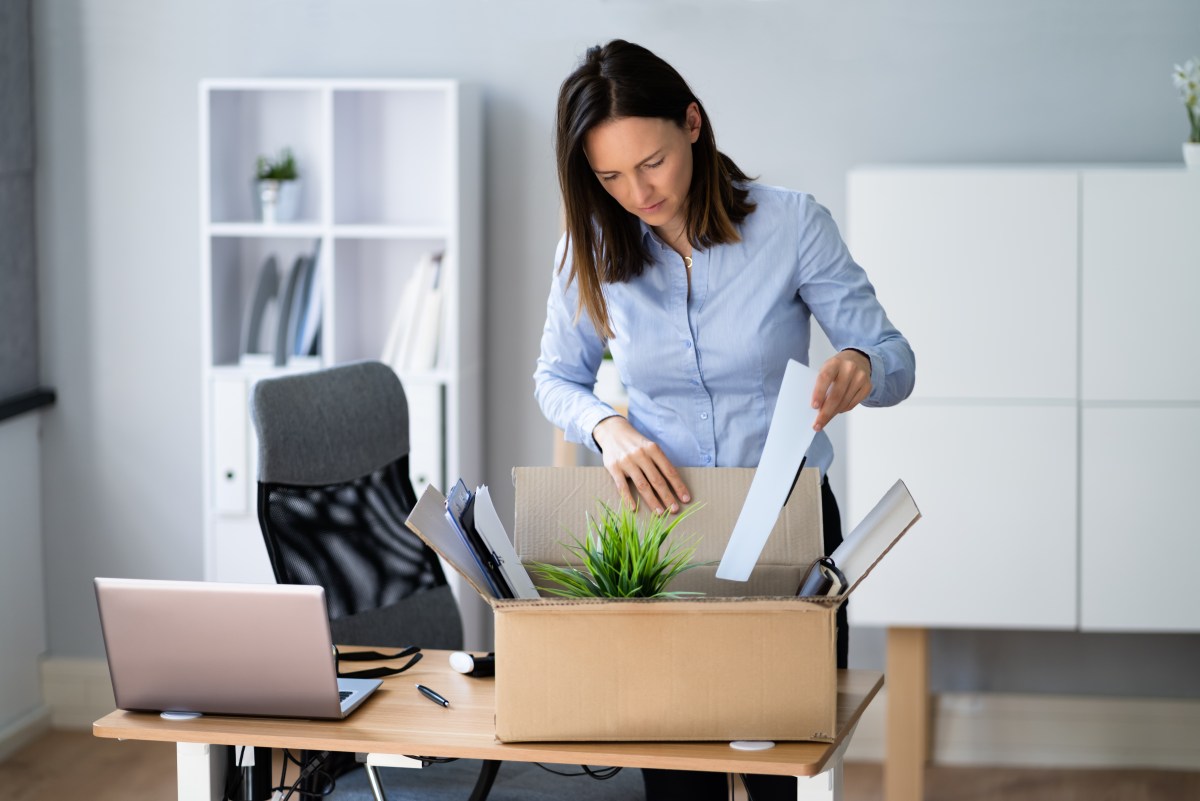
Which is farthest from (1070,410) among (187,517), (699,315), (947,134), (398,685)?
(187,517)

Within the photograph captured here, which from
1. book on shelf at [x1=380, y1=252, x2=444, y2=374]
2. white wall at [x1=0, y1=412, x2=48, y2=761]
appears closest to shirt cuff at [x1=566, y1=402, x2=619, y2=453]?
book on shelf at [x1=380, y1=252, x2=444, y2=374]

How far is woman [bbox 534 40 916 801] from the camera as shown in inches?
79.4

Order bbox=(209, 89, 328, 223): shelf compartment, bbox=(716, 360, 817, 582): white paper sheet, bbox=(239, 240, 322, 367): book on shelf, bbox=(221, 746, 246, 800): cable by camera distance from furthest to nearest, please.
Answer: bbox=(209, 89, 328, 223): shelf compartment, bbox=(239, 240, 322, 367): book on shelf, bbox=(221, 746, 246, 800): cable, bbox=(716, 360, 817, 582): white paper sheet

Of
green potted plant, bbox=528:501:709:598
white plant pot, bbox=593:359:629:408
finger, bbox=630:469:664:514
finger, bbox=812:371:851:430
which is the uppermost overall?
finger, bbox=812:371:851:430

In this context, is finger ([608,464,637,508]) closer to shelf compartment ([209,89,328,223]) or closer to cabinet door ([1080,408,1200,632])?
cabinet door ([1080,408,1200,632])

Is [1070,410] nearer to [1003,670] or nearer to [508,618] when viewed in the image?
[1003,670]

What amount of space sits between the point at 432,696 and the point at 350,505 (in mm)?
656

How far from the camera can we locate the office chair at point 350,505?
89.2 inches

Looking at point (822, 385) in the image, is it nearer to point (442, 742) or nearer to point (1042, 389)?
point (442, 742)

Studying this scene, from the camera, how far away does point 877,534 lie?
160cm

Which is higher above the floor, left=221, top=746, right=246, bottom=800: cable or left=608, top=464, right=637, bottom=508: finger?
left=608, top=464, right=637, bottom=508: finger

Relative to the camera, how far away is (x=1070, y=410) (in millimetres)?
3199

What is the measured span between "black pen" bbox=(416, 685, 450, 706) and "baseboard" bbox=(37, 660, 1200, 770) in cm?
213

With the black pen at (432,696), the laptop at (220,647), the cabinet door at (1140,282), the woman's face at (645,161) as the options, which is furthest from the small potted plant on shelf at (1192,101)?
the laptop at (220,647)
